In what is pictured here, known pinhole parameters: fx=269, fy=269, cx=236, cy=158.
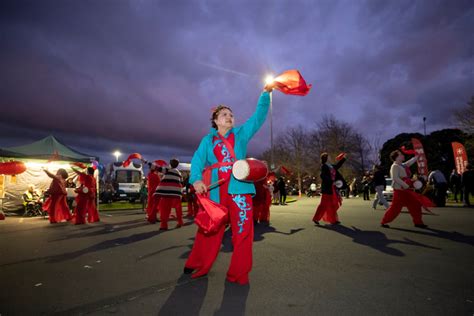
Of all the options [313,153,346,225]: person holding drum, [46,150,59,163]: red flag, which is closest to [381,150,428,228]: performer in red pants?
[313,153,346,225]: person holding drum

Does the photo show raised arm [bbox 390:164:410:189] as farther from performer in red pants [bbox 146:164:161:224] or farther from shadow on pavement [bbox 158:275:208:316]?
performer in red pants [bbox 146:164:161:224]

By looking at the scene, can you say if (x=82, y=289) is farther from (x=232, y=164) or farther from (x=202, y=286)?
(x=232, y=164)

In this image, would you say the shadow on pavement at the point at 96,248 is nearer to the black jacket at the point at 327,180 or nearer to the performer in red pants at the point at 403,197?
the black jacket at the point at 327,180

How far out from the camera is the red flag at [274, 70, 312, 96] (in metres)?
3.11

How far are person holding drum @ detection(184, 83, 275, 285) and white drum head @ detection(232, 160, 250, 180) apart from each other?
0.70 ft

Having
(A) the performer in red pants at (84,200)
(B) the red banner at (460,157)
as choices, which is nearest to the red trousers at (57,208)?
(A) the performer in red pants at (84,200)

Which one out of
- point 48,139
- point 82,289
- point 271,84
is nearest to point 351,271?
point 271,84

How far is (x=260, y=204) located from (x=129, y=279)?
6.20m

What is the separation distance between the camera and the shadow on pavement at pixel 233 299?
7.39 feet

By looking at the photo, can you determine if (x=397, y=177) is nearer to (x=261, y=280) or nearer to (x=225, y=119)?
(x=261, y=280)

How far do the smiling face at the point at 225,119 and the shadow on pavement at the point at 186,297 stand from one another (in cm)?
182

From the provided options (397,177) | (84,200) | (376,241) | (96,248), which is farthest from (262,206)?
(84,200)

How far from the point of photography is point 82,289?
111 inches

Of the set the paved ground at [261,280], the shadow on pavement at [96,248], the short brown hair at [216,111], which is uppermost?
the short brown hair at [216,111]
